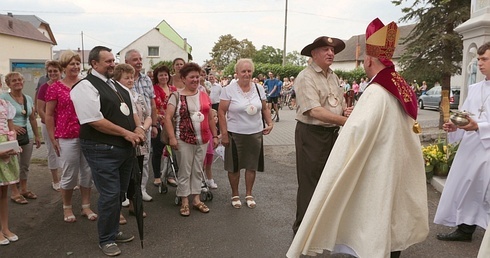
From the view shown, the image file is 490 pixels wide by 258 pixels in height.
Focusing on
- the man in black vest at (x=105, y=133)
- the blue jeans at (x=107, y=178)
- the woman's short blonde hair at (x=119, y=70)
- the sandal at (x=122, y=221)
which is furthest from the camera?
the sandal at (x=122, y=221)

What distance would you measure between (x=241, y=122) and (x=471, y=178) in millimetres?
2734

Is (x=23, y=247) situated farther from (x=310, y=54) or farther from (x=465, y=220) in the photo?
(x=465, y=220)

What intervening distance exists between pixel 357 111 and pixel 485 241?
114cm

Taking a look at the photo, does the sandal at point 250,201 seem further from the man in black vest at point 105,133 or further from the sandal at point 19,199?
the sandal at point 19,199

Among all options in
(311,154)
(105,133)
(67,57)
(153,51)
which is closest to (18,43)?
(153,51)

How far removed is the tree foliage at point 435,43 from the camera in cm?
1447

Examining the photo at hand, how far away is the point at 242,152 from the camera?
17.9 ft

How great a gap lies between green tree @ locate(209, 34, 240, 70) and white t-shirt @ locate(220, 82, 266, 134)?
62.4 meters

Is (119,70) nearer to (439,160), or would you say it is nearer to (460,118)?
(460,118)

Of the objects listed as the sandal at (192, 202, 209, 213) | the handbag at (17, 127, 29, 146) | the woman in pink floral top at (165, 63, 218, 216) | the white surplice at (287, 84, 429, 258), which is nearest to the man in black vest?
the woman in pink floral top at (165, 63, 218, 216)

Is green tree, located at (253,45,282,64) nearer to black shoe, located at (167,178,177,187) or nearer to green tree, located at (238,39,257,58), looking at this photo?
green tree, located at (238,39,257,58)

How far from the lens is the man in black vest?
149 inches

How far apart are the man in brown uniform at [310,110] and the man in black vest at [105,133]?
1645 millimetres

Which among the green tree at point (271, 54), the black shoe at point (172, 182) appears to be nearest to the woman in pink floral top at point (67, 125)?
the black shoe at point (172, 182)
